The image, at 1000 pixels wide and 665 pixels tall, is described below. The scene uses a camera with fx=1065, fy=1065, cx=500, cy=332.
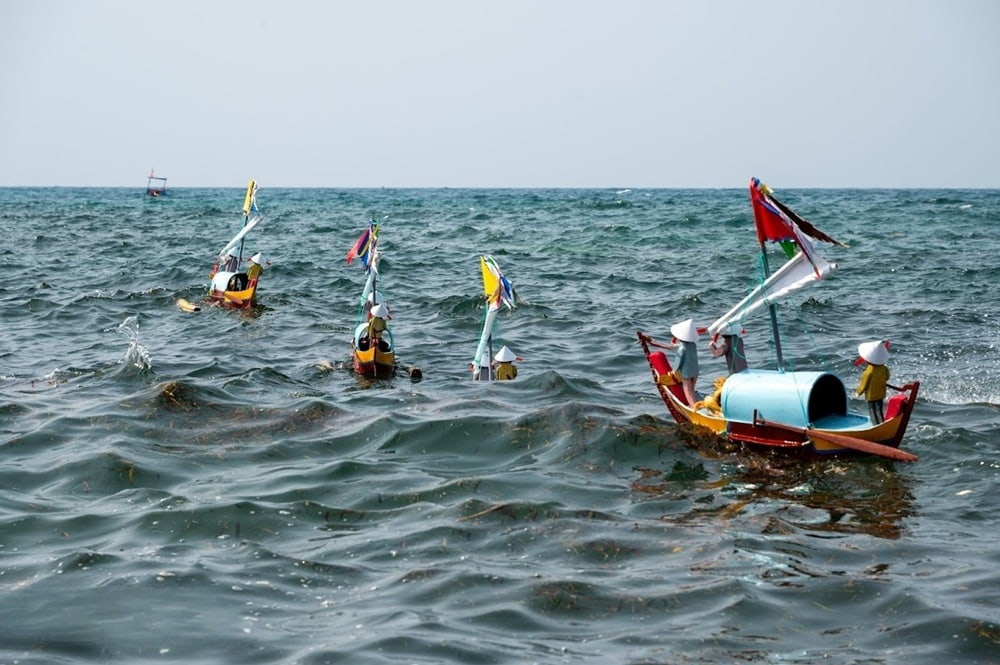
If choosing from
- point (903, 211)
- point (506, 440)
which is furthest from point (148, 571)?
point (903, 211)

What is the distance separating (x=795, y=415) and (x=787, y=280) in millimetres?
2050

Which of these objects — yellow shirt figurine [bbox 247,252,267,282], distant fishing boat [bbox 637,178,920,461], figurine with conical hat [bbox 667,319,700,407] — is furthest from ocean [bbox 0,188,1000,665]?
yellow shirt figurine [bbox 247,252,267,282]

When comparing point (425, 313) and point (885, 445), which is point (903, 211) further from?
point (885, 445)

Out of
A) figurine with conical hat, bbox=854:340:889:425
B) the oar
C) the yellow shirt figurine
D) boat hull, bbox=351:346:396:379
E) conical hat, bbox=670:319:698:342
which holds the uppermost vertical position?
the yellow shirt figurine

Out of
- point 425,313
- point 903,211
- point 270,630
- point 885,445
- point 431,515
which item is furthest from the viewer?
point 903,211

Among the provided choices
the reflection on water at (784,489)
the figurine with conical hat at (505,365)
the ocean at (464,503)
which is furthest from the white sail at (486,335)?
the reflection on water at (784,489)

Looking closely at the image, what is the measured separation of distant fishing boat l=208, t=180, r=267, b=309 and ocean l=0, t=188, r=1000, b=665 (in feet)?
3.00

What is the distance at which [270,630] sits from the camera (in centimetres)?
961

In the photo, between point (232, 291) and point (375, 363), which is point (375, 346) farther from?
point (232, 291)

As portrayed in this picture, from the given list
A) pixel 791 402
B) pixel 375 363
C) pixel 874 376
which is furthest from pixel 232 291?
pixel 874 376

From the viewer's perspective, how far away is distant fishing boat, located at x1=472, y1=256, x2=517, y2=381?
19.2 meters

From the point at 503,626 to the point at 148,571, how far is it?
386 centimetres

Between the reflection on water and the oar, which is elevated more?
the oar

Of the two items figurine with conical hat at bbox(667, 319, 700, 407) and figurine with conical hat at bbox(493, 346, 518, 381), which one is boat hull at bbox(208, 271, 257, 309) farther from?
figurine with conical hat at bbox(667, 319, 700, 407)
